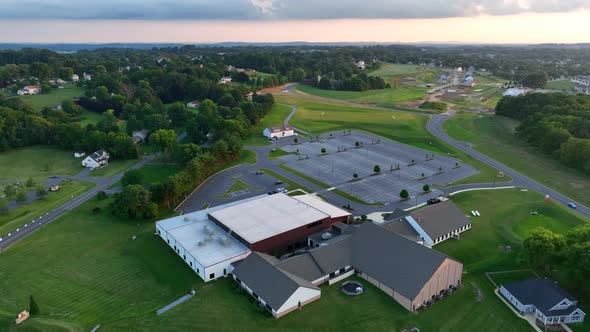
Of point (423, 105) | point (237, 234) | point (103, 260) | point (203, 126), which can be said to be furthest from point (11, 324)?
point (423, 105)

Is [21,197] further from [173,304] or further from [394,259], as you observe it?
[394,259]

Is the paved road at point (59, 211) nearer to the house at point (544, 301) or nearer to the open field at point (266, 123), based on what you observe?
the open field at point (266, 123)

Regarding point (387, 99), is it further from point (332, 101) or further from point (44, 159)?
point (44, 159)

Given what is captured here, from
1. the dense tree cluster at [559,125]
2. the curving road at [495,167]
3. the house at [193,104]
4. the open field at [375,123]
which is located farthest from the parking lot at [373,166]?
the house at [193,104]

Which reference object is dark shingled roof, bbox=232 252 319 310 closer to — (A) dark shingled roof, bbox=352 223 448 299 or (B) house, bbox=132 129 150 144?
(A) dark shingled roof, bbox=352 223 448 299

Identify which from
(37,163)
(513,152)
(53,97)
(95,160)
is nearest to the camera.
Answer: (95,160)

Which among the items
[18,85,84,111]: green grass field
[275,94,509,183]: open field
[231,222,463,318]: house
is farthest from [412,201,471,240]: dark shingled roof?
[18,85,84,111]: green grass field

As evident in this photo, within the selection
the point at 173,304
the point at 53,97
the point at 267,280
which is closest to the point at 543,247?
the point at 267,280

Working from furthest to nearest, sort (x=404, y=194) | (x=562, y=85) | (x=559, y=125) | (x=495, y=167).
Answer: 1. (x=562, y=85)
2. (x=559, y=125)
3. (x=495, y=167)
4. (x=404, y=194)

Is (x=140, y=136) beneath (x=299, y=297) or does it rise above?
beneath
